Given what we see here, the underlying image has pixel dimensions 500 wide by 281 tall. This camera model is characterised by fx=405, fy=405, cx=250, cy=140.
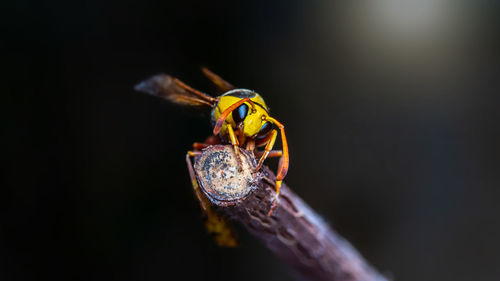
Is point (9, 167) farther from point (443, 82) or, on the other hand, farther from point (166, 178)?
point (443, 82)

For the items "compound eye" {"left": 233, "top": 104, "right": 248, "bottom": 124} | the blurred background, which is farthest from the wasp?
the blurred background

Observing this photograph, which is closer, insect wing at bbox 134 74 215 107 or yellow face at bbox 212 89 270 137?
yellow face at bbox 212 89 270 137

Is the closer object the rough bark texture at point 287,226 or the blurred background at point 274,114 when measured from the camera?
the rough bark texture at point 287,226

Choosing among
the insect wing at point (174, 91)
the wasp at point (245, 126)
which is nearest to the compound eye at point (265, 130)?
the wasp at point (245, 126)

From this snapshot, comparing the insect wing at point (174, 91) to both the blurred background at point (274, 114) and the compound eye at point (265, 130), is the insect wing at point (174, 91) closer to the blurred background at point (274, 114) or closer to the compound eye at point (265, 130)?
the compound eye at point (265, 130)

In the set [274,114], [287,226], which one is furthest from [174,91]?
[274,114]

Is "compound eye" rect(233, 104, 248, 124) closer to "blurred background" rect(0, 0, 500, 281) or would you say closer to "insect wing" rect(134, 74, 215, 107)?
"insect wing" rect(134, 74, 215, 107)
